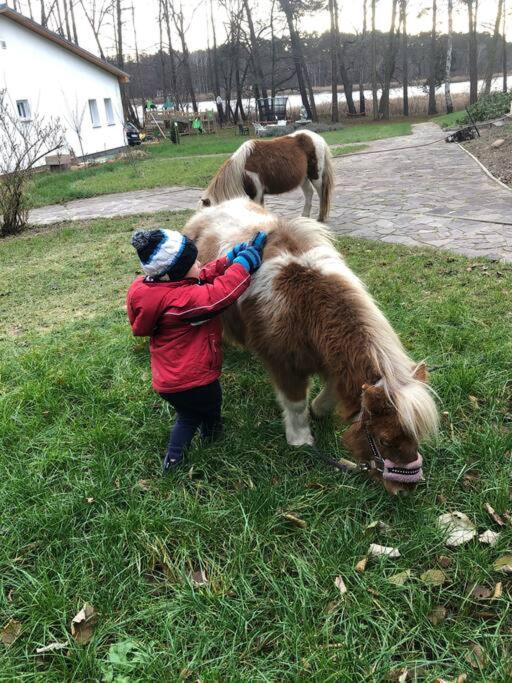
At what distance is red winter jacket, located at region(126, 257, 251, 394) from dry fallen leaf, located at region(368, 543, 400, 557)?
126 centimetres

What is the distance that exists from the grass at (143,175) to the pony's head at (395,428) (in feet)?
41.3

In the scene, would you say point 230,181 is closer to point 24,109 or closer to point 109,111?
point 24,109

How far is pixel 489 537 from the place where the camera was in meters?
2.36

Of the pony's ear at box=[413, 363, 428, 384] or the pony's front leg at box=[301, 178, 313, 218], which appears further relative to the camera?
the pony's front leg at box=[301, 178, 313, 218]

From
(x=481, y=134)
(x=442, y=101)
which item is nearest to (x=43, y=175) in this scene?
(x=481, y=134)

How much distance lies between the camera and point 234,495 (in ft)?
9.04

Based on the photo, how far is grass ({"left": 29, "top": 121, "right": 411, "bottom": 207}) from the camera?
1479cm

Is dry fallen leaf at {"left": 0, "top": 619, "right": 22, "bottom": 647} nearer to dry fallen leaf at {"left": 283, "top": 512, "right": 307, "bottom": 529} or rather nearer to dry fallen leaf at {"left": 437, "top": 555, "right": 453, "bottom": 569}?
dry fallen leaf at {"left": 283, "top": 512, "right": 307, "bottom": 529}

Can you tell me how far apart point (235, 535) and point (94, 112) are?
28.1 metres

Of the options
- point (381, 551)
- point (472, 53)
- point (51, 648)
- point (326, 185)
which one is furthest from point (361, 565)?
point (472, 53)

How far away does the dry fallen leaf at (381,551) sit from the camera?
2.32m

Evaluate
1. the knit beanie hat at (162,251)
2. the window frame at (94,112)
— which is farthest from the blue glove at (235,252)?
the window frame at (94,112)

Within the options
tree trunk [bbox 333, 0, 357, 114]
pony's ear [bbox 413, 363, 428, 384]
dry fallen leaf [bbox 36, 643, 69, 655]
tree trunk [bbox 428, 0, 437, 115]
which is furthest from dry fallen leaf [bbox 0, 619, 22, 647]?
tree trunk [bbox 428, 0, 437, 115]

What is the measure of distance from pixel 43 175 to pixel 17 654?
20.9 m
